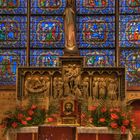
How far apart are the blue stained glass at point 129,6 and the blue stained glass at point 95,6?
0.28 m

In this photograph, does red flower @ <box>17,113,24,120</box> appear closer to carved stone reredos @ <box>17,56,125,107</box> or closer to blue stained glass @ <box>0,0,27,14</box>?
carved stone reredos @ <box>17,56,125,107</box>

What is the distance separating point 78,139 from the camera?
34.2 feet

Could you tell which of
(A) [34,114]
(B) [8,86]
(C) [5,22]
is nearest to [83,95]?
(A) [34,114]

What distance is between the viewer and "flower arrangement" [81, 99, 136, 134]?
10.4 metres

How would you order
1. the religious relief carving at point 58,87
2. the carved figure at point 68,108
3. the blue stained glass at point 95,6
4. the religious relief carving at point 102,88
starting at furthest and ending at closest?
1. the blue stained glass at point 95,6
2. the religious relief carving at point 102,88
3. the religious relief carving at point 58,87
4. the carved figure at point 68,108

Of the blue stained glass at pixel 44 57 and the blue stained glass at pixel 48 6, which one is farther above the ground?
the blue stained glass at pixel 48 6

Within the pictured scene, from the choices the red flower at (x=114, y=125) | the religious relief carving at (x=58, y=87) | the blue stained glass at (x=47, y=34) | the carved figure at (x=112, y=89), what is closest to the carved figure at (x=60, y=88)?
the religious relief carving at (x=58, y=87)

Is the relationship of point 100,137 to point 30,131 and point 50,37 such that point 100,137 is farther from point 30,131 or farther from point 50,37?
point 50,37

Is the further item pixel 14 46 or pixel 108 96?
pixel 14 46

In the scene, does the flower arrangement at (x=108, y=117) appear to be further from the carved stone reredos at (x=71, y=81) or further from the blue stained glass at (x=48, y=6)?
the blue stained glass at (x=48, y=6)

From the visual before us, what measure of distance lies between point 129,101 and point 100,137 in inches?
134

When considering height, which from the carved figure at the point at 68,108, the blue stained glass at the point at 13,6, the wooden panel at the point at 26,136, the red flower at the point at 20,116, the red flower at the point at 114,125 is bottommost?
the wooden panel at the point at 26,136

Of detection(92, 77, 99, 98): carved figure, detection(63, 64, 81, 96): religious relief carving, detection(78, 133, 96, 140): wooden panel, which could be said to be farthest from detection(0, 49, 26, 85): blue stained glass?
detection(78, 133, 96, 140): wooden panel

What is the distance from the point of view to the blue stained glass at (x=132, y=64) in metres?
14.1
